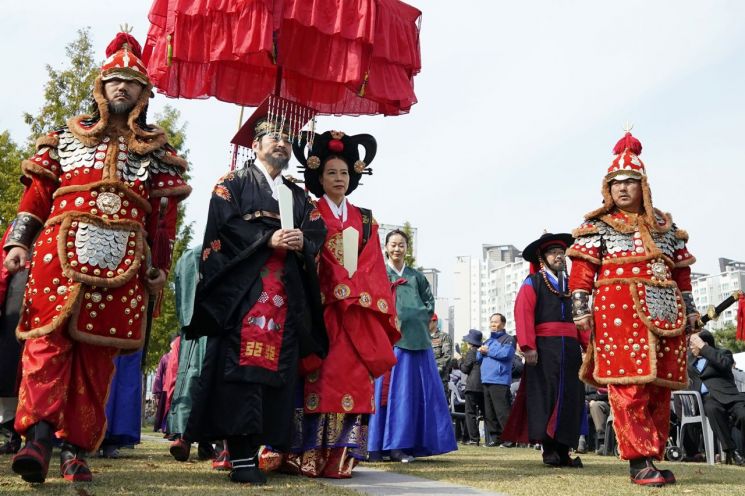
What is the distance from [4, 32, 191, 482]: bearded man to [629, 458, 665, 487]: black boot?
3102mm

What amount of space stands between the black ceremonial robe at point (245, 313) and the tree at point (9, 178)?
11.8m

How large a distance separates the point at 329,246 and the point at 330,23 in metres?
2.14

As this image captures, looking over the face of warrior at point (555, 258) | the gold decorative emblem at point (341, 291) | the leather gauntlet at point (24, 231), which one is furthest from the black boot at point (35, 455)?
the face of warrior at point (555, 258)

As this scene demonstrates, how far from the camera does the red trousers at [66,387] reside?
404cm

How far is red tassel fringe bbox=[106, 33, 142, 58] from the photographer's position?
4.88 metres

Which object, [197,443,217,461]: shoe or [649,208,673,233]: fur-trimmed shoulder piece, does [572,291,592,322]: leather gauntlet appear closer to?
[649,208,673,233]: fur-trimmed shoulder piece

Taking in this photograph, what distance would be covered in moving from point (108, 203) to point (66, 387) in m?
0.97

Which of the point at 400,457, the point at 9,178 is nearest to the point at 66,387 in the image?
the point at 400,457

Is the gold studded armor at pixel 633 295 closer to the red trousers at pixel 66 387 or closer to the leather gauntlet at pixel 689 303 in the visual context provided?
the leather gauntlet at pixel 689 303

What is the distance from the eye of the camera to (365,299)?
17.2 feet

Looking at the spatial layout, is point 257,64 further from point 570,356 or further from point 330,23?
point 570,356

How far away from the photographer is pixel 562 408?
6.81m

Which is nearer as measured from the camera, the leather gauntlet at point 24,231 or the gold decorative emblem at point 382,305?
the leather gauntlet at point 24,231

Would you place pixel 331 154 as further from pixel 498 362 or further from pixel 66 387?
pixel 498 362
